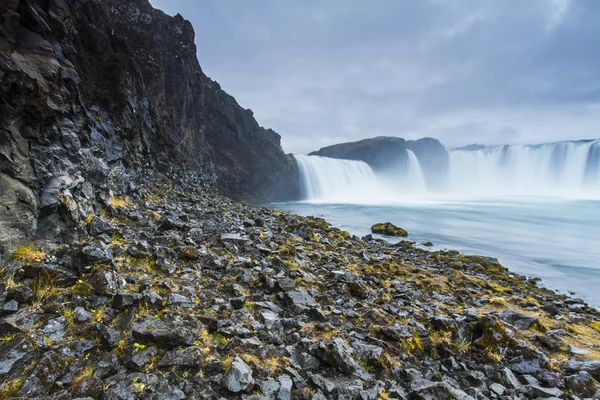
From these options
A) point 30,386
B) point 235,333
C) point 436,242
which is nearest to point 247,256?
point 235,333

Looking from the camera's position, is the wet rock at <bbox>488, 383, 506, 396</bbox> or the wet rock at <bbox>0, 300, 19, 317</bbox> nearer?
the wet rock at <bbox>0, 300, 19, 317</bbox>

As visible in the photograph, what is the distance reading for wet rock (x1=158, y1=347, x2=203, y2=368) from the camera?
411 centimetres

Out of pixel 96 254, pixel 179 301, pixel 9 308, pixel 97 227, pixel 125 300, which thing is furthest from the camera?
pixel 97 227

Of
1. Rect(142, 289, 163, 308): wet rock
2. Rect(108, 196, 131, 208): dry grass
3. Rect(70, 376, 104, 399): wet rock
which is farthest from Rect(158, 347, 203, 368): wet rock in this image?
Rect(108, 196, 131, 208): dry grass

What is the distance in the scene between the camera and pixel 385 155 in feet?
415

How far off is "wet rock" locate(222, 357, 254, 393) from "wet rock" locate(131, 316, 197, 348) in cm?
89

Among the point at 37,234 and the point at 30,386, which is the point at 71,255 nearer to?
the point at 37,234

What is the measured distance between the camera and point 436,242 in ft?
77.9

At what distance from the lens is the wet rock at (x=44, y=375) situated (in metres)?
3.43

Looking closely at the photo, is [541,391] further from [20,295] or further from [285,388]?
[20,295]

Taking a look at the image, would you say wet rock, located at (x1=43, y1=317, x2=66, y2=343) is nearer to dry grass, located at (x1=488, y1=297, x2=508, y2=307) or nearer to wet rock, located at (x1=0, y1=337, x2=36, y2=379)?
wet rock, located at (x1=0, y1=337, x2=36, y2=379)

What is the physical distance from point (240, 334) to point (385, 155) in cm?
12971

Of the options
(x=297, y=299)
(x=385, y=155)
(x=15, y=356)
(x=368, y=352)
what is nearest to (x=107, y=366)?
(x=15, y=356)

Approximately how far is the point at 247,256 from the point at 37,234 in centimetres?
524
